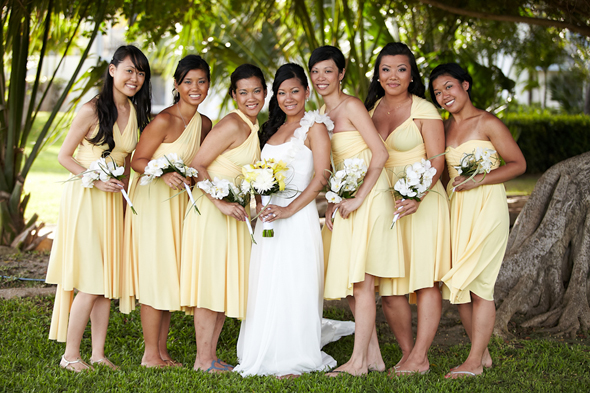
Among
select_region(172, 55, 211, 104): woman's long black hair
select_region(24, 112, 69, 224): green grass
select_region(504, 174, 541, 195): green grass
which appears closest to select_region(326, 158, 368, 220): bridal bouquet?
select_region(172, 55, 211, 104): woman's long black hair

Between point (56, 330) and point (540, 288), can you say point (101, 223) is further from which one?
point (540, 288)

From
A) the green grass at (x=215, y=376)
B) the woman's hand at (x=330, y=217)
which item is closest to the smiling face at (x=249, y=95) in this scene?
the woman's hand at (x=330, y=217)

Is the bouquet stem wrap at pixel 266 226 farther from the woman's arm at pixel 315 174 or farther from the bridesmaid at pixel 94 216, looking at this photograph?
the bridesmaid at pixel 94 216

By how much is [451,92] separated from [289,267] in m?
1.86

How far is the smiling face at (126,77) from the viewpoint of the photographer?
14.8 ft

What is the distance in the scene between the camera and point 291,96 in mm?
4551

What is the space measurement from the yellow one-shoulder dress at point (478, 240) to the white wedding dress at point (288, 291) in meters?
1.07

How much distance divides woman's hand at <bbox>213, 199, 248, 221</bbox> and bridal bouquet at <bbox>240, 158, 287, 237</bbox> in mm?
153

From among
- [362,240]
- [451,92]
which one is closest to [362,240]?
[362,240]

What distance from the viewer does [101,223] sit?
450cm

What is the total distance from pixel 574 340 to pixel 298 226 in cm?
303

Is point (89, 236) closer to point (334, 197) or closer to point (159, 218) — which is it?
point (159, 218)

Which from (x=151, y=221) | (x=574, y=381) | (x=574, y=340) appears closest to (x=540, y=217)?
(x=574, y=340)

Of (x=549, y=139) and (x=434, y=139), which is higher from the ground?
(x=549, y=139)
